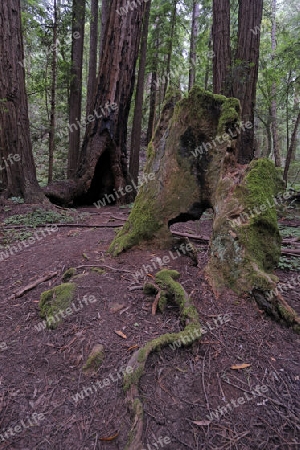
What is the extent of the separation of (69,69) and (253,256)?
38.8 feet

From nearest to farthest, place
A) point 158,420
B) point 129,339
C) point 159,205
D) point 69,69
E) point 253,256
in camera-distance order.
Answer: point 158,420 → point 129,339 → point 253,256 → point 159,205 → point 69,69

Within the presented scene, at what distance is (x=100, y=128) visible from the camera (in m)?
10.1

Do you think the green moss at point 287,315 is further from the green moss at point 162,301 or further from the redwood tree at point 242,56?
the redwood tree at point 242,56

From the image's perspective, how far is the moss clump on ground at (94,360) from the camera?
254 cm

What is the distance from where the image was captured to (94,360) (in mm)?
2580

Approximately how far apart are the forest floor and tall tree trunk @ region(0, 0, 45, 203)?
5.45 meters

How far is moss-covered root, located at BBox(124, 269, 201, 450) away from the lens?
2029mm

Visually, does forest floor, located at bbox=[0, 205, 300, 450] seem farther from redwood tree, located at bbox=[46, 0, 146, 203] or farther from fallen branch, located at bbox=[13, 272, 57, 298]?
redwood tree, located at bbox=[46, 0, 146, 203]

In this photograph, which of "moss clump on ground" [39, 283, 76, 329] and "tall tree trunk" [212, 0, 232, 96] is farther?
"tall tree trunk" [212, 0, 232, 96]

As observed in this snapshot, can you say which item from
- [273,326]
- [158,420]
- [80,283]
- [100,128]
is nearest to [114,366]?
[158,420]

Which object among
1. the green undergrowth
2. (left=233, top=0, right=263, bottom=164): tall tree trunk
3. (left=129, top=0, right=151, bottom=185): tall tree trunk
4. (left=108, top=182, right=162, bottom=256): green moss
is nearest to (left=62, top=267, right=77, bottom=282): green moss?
(left=108, top=182, right=162, bottom=256): green moss

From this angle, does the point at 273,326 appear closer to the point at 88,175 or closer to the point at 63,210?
the point at 63,210

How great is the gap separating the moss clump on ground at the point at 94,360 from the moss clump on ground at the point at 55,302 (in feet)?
2.20

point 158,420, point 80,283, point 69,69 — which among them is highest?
point 69,69
